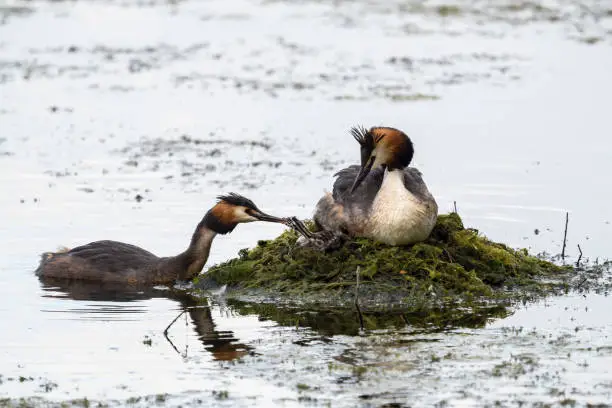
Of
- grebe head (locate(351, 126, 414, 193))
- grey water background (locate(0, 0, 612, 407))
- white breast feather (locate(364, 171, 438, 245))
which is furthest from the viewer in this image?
grebe head (locate(351, 126, 414, 193))

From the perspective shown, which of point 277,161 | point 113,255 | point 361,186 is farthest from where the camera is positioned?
point 277,161

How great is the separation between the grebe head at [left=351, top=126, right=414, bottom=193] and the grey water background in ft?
6.10

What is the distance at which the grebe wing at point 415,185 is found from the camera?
13.2m

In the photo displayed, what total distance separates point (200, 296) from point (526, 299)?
125 inches

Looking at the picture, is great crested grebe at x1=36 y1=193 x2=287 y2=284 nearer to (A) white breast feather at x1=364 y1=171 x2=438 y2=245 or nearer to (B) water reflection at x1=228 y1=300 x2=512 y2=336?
(A) white breast feather at x1=364 y1=171 x2=438 y2=245

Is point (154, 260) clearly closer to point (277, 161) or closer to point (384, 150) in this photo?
point (384, 150)

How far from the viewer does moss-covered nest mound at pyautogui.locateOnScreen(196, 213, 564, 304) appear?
42.3 ft

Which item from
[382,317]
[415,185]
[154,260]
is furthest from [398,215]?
[154,260]

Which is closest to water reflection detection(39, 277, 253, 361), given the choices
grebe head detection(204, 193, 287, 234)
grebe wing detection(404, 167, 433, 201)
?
grebe head detection(204, 193, 287, 234)

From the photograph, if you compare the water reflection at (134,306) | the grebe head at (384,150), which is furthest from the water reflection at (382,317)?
the grebe head at (384,150)

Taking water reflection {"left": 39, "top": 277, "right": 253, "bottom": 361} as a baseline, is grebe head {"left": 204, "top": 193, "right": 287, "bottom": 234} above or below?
above

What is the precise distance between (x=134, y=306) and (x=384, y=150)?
9.21 ft

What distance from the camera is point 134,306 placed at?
518 inches

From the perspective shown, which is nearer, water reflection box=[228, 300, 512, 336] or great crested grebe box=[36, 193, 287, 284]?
water reflection box=[228, 300, 512, 336]
